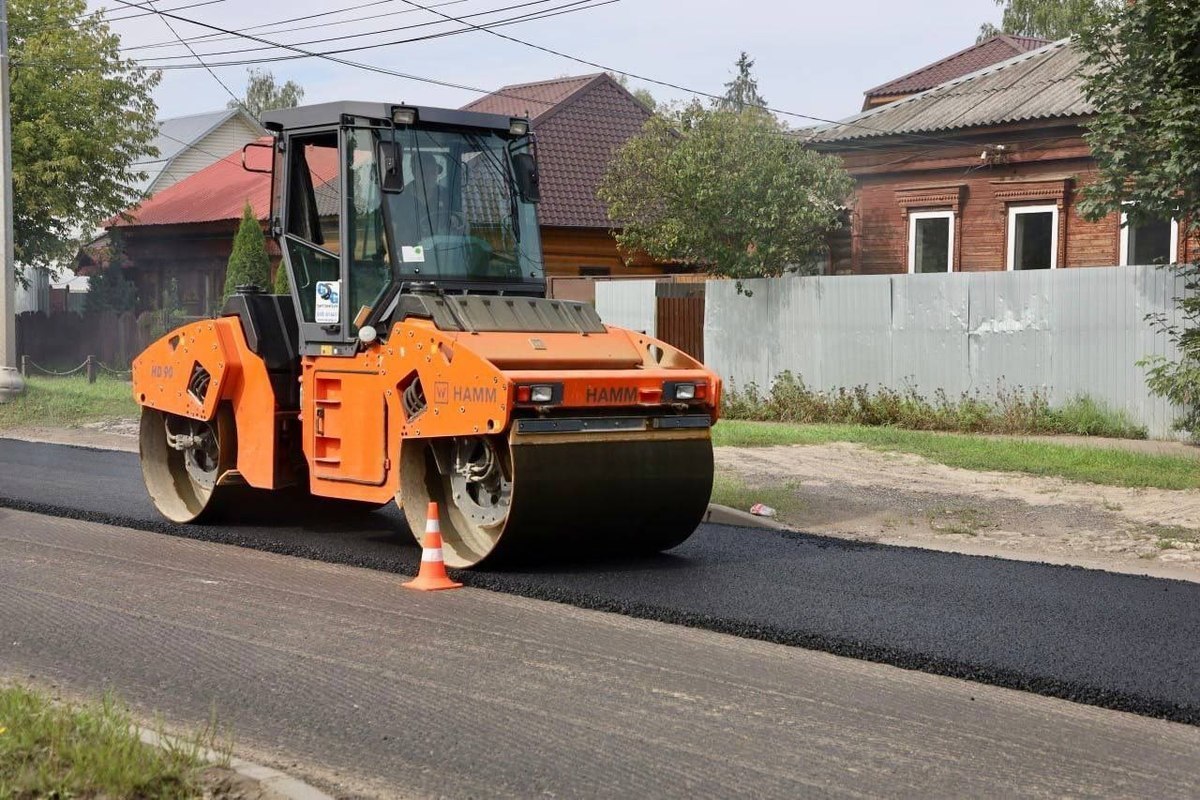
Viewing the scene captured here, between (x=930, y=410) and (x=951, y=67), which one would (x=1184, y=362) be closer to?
(x=930, y=410)

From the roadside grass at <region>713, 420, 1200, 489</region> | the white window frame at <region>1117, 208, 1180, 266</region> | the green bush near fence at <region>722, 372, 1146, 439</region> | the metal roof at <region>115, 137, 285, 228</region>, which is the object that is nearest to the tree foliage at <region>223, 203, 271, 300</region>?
the metal roof at <region>115, 137, 285, 228</region>

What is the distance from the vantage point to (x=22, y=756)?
15.0 ft

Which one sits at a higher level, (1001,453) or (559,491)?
(559,491)

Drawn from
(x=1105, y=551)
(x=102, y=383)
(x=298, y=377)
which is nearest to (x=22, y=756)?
(x=298, y=377)

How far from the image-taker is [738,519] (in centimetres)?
1081

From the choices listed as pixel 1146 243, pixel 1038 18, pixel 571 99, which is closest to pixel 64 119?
pixel 571 99

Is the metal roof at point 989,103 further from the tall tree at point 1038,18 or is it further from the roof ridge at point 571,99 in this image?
the tall tree at point 1038,18

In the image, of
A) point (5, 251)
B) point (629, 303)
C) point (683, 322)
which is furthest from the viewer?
point (629, 303)

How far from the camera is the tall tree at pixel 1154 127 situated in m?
13.5

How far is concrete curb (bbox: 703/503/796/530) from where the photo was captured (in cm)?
1074

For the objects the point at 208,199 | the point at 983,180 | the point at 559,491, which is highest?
the point at 208,199

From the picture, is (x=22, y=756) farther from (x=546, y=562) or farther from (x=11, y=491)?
(x=11, y=491)

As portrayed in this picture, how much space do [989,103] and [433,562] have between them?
54.0 feet

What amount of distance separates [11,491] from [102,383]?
48.0 feet
